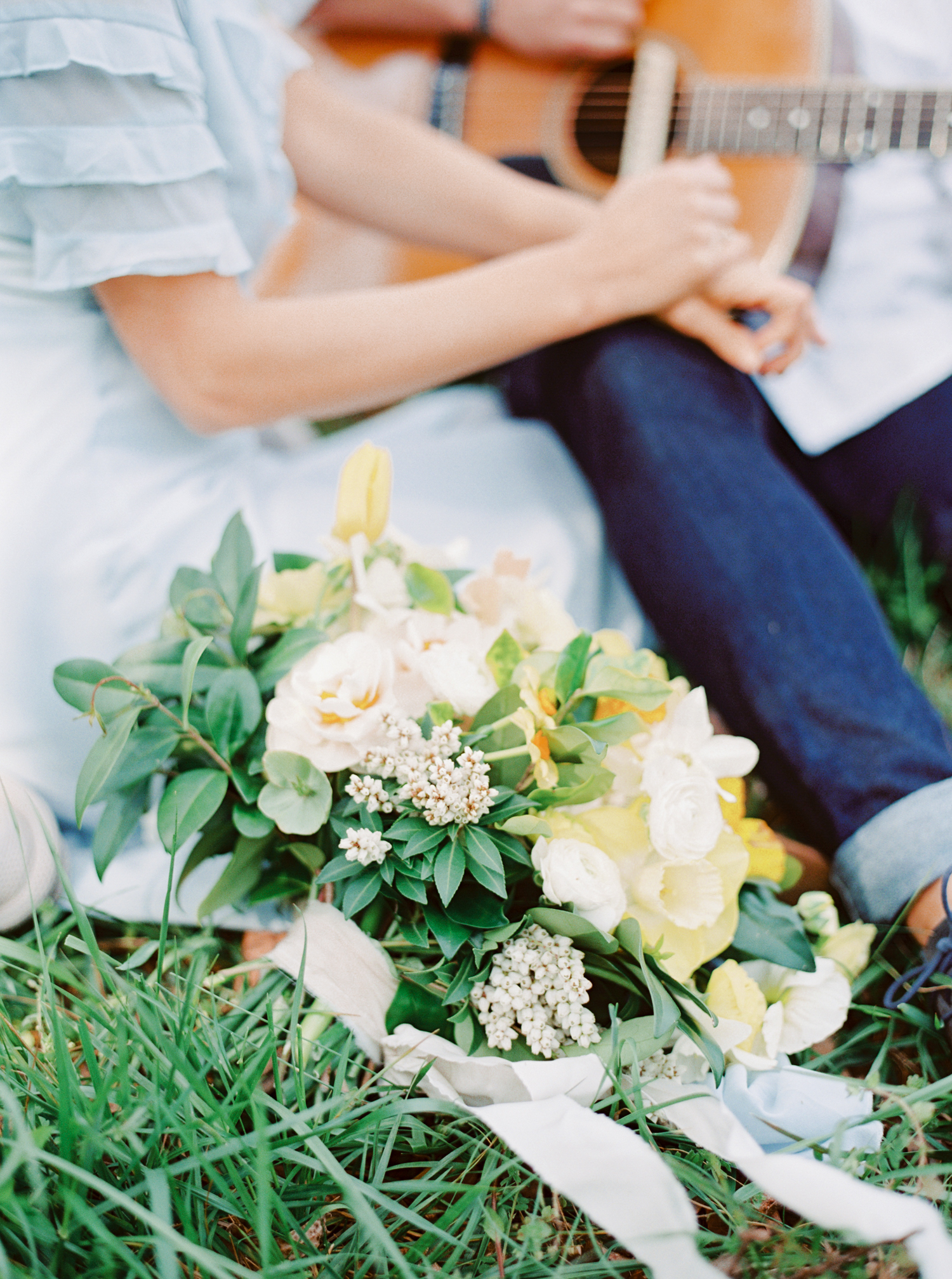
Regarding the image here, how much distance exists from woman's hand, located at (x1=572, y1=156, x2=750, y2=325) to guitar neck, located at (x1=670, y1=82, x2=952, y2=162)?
264 millimetres

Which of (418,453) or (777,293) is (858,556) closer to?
(777,293)

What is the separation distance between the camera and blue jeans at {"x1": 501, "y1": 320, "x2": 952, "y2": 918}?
2.12 ft

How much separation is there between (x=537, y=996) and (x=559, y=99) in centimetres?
120

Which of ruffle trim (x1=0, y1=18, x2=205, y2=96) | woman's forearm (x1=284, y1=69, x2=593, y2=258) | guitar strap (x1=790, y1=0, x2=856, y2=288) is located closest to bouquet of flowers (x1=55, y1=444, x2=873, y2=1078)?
ruffle trim (x1=0, y1=18, x2=205, y2=96)

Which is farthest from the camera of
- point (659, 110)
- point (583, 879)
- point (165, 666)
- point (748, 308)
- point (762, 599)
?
point (659, 110)

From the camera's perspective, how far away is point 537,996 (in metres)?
0.50

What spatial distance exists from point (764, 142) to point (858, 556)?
532mm

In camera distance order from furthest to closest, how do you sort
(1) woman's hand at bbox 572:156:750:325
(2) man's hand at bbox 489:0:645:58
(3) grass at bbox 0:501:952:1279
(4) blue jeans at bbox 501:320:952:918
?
(2) man's hand at bbox 489:0:645:58 < (1) woman's hand at bbox 572:156:750:325 < (4) blue jeans at bbox 501:320:952:918 < (3) grass at bbox 0:501:952:1279

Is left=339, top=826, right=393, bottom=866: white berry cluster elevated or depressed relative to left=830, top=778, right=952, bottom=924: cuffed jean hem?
elevated

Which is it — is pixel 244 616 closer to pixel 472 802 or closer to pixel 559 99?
pixel 472 802

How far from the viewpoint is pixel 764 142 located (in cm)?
100

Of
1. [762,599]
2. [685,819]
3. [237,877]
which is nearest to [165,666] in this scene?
[237,877]

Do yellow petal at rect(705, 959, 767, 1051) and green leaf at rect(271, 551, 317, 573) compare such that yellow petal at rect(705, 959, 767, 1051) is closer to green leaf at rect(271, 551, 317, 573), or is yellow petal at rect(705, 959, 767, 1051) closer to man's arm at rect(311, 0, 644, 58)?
green leaf at rect(271, 551, 317, 573)

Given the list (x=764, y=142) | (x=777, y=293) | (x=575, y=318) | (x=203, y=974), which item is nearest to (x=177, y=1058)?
(x=203, y=974)
